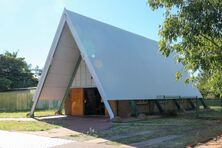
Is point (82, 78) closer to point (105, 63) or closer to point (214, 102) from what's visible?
point (105, 63)

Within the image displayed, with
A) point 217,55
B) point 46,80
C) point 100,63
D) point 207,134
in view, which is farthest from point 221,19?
point 46,80

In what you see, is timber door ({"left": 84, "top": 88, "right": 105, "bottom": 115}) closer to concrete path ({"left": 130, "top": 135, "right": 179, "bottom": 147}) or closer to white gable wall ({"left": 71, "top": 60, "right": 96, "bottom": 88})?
white gable wall ({"left": 71, "top": 60, "right": 96, "bottom": 88})

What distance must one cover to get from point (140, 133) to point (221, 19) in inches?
220

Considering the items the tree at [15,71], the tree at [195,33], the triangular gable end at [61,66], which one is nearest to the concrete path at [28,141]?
the tree at [195,33]

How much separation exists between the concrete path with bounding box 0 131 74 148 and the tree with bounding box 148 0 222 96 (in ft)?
14.9

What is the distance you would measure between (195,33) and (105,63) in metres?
10.2

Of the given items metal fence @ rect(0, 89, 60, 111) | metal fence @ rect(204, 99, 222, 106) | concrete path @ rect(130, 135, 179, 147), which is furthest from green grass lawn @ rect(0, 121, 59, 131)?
metal fence @ rect(204, 99, 222, 106)

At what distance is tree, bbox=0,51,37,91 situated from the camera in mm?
47188

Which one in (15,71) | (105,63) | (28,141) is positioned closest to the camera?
(28,141)

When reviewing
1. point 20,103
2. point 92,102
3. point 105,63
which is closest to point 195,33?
point 105,63

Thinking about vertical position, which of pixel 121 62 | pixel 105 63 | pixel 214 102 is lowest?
pixel 214 102

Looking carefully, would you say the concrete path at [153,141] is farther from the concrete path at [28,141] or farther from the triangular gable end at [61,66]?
the triangular gable end at [61,66]

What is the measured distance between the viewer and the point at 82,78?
70.1 ft

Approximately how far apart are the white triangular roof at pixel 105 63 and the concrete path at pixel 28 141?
18.8 feet
